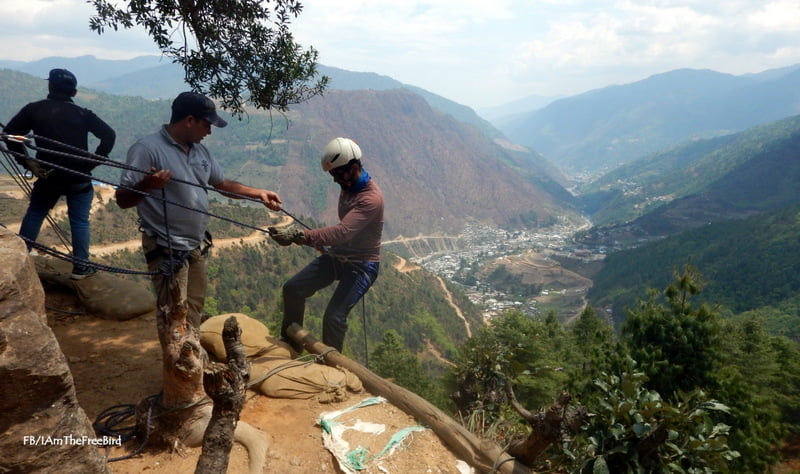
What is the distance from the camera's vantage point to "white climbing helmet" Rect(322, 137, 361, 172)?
4.99 meters

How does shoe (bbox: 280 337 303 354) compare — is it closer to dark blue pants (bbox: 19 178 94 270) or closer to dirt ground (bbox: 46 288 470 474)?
dirt ground (bbox: 46 288 470 474)

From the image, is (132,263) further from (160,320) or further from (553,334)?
(160,320)

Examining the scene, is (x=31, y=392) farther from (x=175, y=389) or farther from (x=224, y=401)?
(x=175, y=389)

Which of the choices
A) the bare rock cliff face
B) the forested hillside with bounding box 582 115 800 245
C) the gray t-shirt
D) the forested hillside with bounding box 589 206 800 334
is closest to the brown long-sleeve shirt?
the gray t-shirt

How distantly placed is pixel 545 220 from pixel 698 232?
279 feet

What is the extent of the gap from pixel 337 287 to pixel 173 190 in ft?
7.73

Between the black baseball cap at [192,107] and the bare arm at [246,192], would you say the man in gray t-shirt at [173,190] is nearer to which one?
the black baseball cap at [192,107]

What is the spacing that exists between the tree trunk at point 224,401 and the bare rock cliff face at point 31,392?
0.65 m

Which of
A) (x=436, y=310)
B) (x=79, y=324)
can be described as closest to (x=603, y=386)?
(x=79, y=324)

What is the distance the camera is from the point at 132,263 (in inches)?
1515

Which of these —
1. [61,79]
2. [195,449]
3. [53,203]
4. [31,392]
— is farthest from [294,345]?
[61,79]

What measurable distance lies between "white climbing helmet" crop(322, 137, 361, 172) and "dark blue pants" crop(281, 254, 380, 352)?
1253mm

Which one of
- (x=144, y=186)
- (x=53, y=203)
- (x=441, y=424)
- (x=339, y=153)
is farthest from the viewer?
(x=53, y=203)

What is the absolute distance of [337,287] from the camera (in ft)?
18.2
